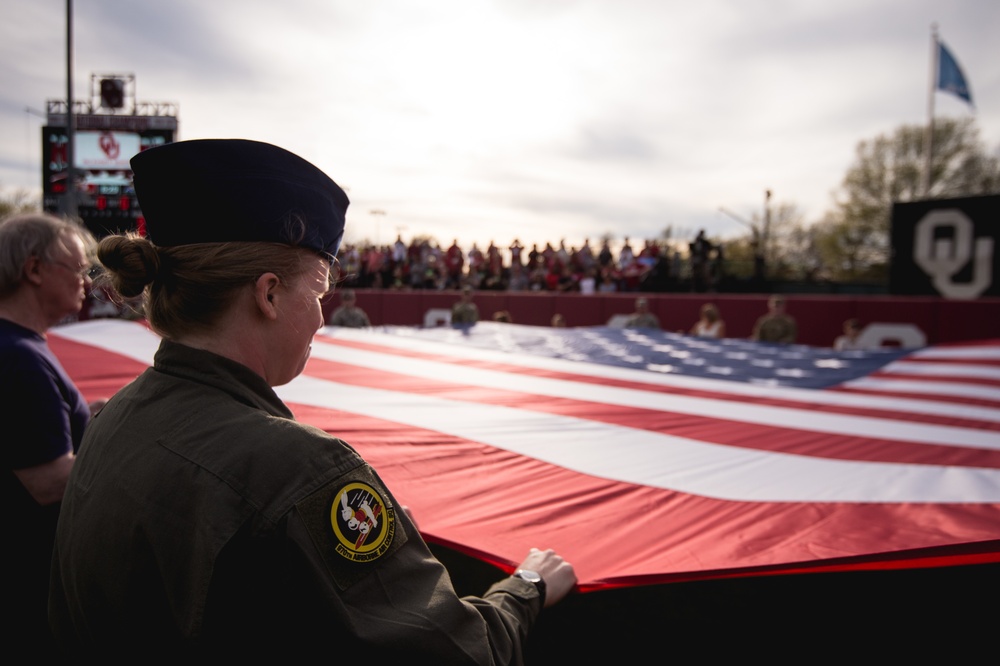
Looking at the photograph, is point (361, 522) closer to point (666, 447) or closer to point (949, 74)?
point (666, 447)

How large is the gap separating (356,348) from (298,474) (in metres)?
3.99

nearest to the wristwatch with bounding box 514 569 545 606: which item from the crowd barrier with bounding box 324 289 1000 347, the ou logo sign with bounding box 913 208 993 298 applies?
the crowd barrier with bounding box 324 289 1000 347

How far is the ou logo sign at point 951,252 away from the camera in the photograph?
8.22 m

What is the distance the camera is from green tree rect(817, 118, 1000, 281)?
24.5 meters

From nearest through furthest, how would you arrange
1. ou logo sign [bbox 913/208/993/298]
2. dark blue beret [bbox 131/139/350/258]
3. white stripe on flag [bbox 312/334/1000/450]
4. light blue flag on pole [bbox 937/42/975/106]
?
dark blue beret [bbox 131/139/350/258]
white stripe on flag [bbox 312/334/1000/450]
ou logo sign [bbox 913/208/993/298]
light blue flag on pole [bbox 937/42/975/106]

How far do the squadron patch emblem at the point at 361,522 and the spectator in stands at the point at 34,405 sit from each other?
1.04m

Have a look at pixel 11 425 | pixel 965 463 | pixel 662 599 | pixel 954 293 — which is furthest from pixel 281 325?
pixel 954 293

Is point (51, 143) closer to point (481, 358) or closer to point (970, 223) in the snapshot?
point (481, 358)

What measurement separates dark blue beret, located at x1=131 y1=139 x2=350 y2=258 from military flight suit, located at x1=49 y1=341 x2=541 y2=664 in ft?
0.52

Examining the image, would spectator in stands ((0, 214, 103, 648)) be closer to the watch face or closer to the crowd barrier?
the watch face

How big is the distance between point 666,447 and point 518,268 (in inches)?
480

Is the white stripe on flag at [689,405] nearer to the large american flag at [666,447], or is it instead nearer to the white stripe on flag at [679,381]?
the large american flag at [666,447]

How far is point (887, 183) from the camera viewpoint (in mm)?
26750

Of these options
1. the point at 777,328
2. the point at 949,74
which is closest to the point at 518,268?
the point at 777,328
